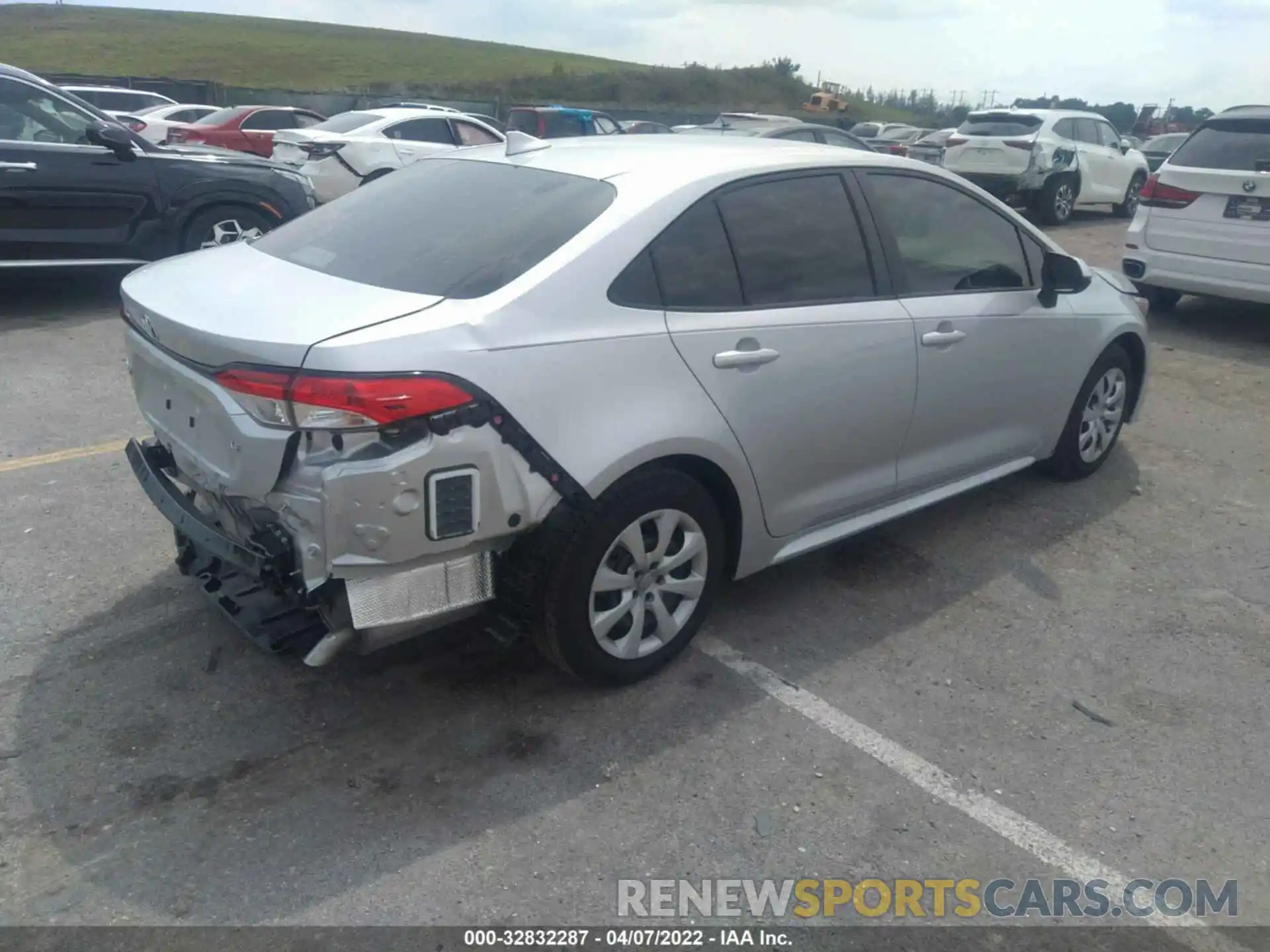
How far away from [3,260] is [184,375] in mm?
6005

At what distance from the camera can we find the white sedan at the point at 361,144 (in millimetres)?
12320

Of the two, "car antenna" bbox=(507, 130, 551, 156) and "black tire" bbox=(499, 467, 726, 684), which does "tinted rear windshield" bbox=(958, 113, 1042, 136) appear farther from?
"black tire" bbox=(499, 467, 726, 684)

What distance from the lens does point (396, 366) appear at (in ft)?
9.01

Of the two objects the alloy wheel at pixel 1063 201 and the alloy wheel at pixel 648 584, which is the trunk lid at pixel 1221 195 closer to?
the alloy wheel at pixel 648 584

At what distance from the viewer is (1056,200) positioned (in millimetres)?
15742

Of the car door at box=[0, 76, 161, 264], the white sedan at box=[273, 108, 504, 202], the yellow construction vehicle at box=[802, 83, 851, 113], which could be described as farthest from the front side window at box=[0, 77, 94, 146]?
the yellow construction vehicle at box=[802, 83, 851, 113]

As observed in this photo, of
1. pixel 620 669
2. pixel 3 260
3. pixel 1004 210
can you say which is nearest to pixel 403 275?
pixel 620 669

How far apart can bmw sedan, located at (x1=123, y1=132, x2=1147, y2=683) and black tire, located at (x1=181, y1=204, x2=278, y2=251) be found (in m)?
5.23

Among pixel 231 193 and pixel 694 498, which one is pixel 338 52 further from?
pixel 694 498

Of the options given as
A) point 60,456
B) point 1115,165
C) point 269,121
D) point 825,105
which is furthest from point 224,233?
point 825,105

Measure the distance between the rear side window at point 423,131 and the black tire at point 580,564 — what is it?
431 inches

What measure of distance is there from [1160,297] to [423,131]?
877 centimetres

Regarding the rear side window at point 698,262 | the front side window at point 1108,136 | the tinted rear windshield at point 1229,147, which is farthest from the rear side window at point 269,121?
the rear side window at point 698,262

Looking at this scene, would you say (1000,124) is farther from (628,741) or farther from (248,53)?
(248,53)
